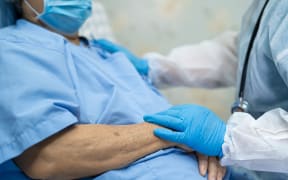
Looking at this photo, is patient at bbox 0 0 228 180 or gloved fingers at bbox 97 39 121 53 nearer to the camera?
patient at bbox 0 0 228 180

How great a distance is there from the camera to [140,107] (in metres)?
1.07

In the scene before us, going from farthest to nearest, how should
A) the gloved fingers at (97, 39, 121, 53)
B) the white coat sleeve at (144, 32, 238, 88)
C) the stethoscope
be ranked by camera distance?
the white coat sleeve at (144, 32, 238, 88) → the gloved fingers at (97, 39, 121, 53) → the stethoscope

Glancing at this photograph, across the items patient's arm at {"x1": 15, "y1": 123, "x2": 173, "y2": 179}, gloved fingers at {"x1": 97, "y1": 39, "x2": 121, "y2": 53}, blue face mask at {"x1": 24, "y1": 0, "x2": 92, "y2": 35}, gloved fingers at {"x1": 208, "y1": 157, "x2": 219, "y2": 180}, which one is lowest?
gloved fingers at {"x1": 208, "y1": 157, "x2": 219, "y2": 180}

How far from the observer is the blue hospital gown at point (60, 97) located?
821 mm

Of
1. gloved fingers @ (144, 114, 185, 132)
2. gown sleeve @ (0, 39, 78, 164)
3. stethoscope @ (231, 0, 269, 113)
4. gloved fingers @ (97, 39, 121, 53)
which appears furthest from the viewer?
gloved fingers @ (97, 39, 121, 53)

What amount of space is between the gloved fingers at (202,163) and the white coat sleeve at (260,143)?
0.07m

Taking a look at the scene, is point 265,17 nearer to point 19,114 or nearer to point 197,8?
point 19,114

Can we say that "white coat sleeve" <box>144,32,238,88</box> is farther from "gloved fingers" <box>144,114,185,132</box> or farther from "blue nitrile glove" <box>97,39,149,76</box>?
"gloved fingers" <box>144,114,185,132</box>

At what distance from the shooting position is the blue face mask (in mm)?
1088

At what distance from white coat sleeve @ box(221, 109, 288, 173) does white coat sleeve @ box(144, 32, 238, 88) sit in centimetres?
54

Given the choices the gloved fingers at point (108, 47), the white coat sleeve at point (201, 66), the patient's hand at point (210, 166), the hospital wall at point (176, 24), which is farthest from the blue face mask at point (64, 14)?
the hospital wall at point (176, 24)

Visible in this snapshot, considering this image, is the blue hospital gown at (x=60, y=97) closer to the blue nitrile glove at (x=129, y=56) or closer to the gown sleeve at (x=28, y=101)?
the gown sleeve at (x=28, y=101)

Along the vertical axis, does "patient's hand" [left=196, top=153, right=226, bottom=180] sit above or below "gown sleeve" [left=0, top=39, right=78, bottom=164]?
below

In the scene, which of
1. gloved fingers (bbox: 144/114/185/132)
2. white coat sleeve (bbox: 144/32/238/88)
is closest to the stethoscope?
gloved fingers (bbox: 144/114/185/132)
